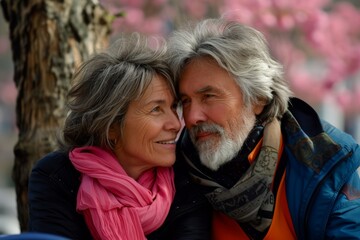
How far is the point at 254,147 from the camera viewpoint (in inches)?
128

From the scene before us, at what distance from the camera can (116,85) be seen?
3.11 m

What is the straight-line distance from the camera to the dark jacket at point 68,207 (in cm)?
310

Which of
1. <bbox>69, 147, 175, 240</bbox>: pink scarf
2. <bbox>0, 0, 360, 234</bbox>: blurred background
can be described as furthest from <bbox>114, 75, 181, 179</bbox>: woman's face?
<bbox>0, 0, 360, 234</bbox>: blurred background

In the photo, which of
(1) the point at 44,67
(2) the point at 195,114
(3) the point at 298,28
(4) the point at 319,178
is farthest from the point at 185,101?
(3) the point at 298,28

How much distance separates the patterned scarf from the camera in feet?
10.2

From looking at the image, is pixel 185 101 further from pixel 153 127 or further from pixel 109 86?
pixel 109 86

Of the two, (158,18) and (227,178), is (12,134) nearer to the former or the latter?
(158,18)

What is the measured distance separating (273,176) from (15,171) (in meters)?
1.54

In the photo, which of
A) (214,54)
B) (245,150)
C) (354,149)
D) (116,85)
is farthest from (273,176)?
(116,85)

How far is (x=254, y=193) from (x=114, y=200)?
1.95 ft

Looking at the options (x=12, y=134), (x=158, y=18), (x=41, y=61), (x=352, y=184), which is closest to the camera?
(x=352, y=184)

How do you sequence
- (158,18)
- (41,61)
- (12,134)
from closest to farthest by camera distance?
(41,61) < (158,18) < (12,134)

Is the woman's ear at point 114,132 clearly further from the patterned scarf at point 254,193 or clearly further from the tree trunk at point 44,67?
the tree trunk at point 44,67

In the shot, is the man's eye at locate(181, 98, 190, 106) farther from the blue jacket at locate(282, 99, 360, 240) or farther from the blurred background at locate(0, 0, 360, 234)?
the blurred background at locate(0, 0, 360, 234)
